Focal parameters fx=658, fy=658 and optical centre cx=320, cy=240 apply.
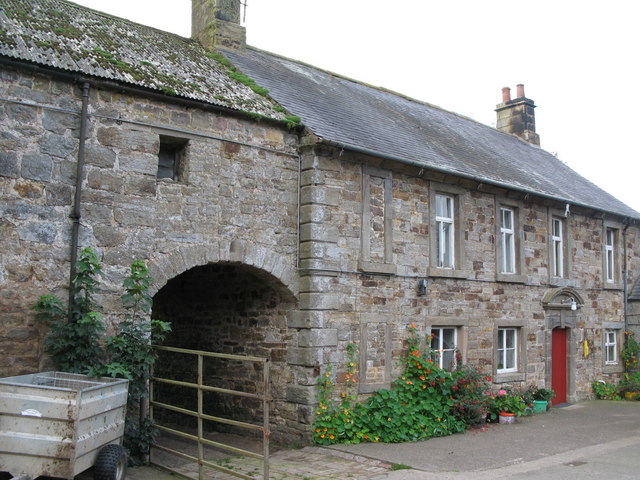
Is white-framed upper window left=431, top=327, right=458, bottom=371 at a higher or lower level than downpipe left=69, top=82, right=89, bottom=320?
lower

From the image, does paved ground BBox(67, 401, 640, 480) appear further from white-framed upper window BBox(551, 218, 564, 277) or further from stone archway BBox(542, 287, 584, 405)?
white-framed upper window BBox(551, 218, 564, 277)

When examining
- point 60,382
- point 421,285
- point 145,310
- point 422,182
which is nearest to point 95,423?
point 60,382

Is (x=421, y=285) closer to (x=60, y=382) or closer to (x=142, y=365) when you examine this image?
(x=142, y=365)

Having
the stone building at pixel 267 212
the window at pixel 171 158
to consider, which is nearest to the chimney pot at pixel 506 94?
the stone building at pixel 267 212

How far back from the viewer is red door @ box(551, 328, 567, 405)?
50.5 feet

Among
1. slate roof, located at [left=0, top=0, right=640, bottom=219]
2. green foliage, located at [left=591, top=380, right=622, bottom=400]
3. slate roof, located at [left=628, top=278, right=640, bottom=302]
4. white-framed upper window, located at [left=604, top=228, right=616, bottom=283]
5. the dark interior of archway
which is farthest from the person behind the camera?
slate roof, located at [left=628, top=278, right=640, bottom=302]

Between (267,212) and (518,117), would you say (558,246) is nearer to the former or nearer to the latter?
(518,117)

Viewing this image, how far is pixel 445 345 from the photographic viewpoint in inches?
500

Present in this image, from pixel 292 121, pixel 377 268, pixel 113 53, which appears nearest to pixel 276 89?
pixel 292 121

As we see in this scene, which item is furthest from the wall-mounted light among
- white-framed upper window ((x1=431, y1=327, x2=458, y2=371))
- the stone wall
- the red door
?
the red door

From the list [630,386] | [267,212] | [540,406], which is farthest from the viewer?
[630,386]

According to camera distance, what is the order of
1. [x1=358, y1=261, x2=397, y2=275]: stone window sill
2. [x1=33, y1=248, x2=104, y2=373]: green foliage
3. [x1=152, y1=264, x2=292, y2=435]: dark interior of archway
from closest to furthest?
[x1=33, y1=248, x2=104, y2=373]: green foliage
[x1=152, y1=264, x2=292, y2=435]: dark interior of archway
[x1=358, y1=261, x2=397, y2=275]: stone window sill

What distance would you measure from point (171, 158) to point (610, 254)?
13.1 m

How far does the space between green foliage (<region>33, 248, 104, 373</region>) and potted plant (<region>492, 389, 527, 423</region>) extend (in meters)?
7.86
